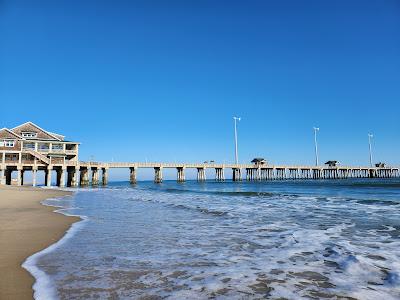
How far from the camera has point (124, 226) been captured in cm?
915

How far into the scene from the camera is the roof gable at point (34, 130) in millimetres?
53750

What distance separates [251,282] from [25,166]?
52.1 m

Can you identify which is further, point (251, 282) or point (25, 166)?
point (25, 166)

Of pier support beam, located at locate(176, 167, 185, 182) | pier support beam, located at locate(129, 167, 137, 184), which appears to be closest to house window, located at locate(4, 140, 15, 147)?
pier support beam, located at locate(129, 167, 137, 184)

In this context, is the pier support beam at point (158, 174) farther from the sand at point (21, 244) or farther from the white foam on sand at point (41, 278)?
the white foam on sand at point (41, 278)

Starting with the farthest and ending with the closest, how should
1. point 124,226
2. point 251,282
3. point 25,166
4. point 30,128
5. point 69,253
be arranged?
point 30,128 < point 25,166 < point 124,226 < point 69,253 < point 251,282

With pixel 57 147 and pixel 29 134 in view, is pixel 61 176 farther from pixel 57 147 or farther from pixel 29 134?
pixel 29 134

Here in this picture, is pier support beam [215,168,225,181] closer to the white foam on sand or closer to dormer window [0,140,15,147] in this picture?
dormer window [0,140,15,147]

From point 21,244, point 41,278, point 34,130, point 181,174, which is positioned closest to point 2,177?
point 34,130

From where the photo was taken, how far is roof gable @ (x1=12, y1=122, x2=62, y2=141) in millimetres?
53750

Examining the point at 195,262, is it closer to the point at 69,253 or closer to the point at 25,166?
the point at 69,253

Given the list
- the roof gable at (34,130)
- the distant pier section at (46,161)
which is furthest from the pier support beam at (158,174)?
the roof gable at (34,130)

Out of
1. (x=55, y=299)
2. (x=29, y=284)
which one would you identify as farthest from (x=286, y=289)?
(x=29, y=284)

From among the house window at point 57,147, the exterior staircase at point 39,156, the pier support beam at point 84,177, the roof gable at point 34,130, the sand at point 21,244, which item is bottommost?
the sand at point 21,244
